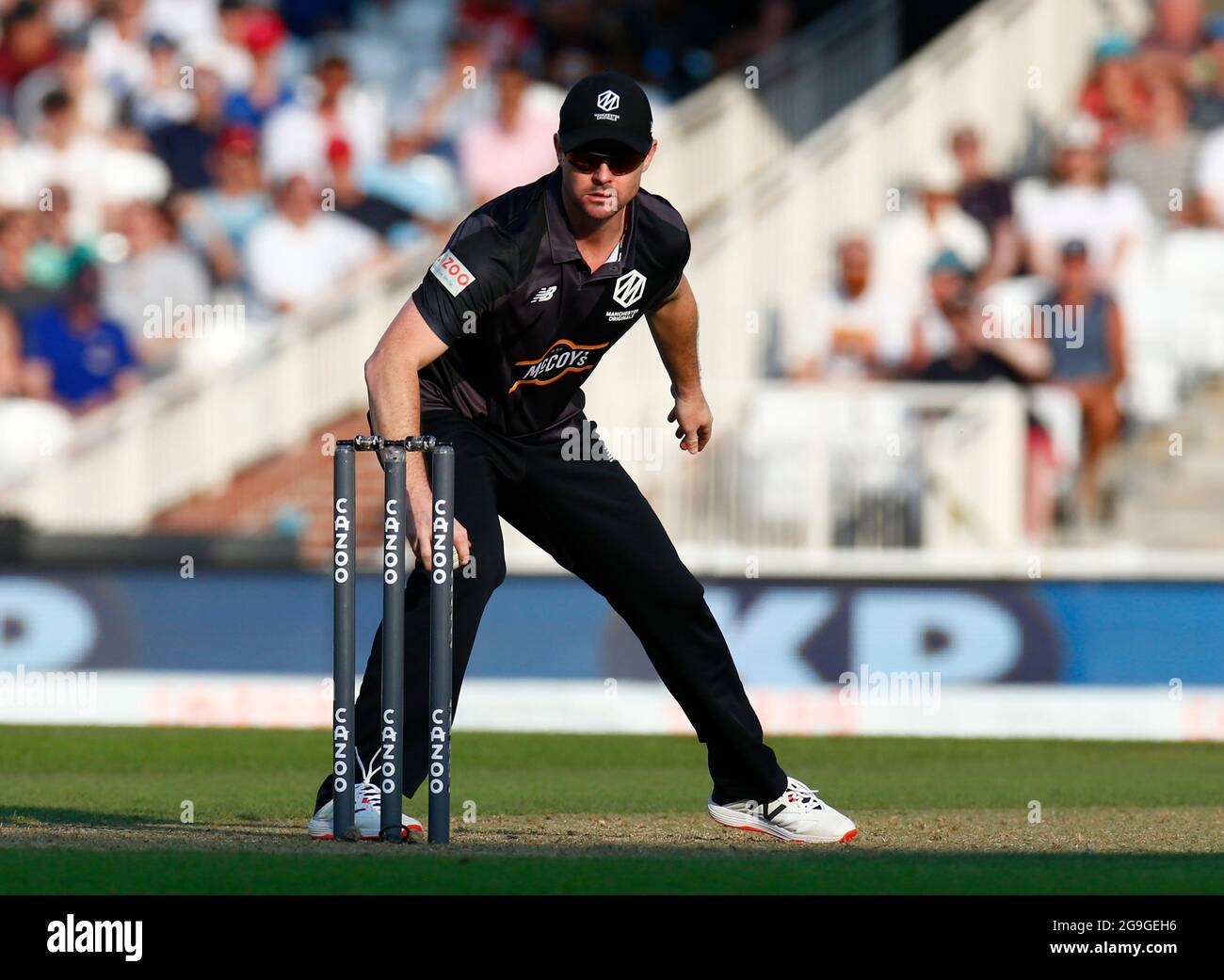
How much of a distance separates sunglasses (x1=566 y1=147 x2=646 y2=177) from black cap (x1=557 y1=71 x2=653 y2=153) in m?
0.04

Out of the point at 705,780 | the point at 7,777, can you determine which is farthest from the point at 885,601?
the point at 7,777

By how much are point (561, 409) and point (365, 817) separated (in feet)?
4.21

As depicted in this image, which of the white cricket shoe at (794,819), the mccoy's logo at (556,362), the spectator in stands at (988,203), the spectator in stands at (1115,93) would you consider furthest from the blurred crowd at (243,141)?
the white cricket shoe at (794,819)

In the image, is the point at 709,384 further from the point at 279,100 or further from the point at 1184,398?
the point at 279,100

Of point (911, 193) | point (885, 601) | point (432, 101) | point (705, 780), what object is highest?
point (432, 101)

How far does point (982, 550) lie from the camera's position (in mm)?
11844

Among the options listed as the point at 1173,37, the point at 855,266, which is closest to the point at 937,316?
the point at 855,266

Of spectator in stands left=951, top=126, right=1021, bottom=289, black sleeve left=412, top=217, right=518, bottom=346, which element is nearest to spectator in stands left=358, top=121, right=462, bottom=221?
spectator in stands left=951, top=126, right=1021, bottom=289

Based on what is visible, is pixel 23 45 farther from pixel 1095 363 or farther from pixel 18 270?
pixel 1095 363

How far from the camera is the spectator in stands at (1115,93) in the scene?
1464cm

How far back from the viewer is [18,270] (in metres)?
14.8

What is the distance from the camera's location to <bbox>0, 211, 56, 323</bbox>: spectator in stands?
14.5m

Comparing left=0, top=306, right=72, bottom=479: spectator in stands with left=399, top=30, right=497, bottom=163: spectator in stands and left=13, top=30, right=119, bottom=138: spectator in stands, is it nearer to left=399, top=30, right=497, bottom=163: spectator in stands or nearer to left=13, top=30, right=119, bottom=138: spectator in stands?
left=13, top=30, right=119, bottom=138: spectator in stands
